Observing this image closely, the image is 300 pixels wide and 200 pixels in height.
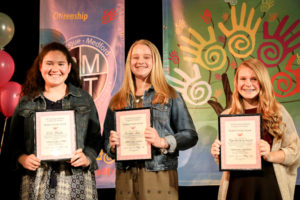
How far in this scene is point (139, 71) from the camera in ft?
12.0

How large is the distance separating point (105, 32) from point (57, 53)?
185cm

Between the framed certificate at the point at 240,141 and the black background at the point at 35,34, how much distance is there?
1.74 metres

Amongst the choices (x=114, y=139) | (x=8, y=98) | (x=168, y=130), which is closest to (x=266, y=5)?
(x=168, y=130)

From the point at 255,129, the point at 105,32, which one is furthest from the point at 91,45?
the point at 255,129

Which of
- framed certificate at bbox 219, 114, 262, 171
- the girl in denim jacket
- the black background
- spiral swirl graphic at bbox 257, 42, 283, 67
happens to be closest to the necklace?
the girl in denim jacket

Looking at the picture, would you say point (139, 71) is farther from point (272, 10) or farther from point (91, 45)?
point (272, 10)

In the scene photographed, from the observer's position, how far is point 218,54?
505 centimetres

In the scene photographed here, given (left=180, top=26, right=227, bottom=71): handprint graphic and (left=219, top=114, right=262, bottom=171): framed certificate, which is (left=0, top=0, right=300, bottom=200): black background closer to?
(left=180, top=26, right=227, bottom=71): handprint graphic

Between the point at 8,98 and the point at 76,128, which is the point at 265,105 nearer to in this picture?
the point at 76,128

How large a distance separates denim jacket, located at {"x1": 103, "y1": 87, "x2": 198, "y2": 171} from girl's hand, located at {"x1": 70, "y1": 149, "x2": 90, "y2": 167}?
29 cm

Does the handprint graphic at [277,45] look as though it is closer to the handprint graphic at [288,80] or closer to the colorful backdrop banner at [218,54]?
the colorful backdrop banner at [218,54]

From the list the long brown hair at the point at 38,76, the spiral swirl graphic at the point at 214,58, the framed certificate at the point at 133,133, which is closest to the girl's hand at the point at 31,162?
the long brown hair at the point at 38,76

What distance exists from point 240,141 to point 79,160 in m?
1.28

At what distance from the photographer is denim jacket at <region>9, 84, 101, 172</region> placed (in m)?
3.41
